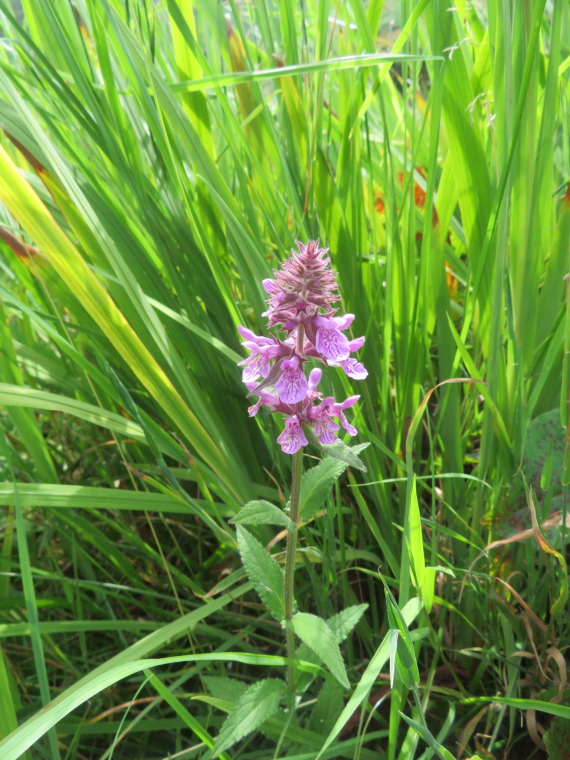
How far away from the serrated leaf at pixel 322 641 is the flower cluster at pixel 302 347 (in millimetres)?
335

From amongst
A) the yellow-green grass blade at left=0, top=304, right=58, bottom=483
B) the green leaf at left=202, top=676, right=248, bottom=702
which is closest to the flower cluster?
the green leaf at left=202, top=676, right=248, bottom=702

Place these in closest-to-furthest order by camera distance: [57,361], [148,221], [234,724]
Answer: [234,724] < [148,221] < [57,361]

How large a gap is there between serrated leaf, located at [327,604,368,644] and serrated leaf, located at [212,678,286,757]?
14 cm

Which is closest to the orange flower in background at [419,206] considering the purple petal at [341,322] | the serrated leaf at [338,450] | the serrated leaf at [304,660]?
the purple petal at [341,322]

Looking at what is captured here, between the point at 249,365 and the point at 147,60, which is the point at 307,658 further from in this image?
the point at 147,60

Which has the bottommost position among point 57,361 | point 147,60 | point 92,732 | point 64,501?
point 92,732

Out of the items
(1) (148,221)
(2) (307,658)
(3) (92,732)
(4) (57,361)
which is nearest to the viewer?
(2) (307,658)

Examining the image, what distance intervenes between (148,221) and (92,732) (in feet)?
4.06

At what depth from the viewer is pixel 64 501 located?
142 cm

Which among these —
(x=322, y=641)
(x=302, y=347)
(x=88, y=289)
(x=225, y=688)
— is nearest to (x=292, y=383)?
(x=302, y=347)

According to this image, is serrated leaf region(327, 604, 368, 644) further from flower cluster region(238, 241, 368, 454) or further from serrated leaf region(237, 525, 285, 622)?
flower cluster region(238, 241, 368, 454)

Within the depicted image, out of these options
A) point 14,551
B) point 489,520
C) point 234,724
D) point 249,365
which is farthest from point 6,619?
point 489,520

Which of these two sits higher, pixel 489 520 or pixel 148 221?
pixel 148 221

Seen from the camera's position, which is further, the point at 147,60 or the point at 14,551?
the point at 14,551
